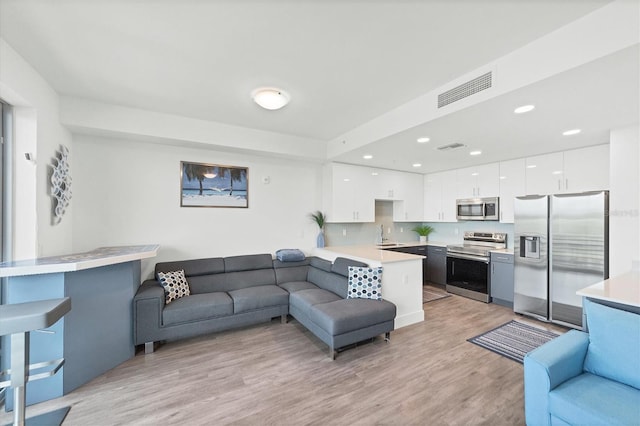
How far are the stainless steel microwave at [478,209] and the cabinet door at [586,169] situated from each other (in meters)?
0.99

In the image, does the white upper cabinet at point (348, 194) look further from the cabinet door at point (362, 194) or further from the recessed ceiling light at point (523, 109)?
the recessed ceiling light at point (523, 109)

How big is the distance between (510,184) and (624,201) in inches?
68.6

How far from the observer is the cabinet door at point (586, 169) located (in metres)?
3.39

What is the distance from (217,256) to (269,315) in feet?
4.17

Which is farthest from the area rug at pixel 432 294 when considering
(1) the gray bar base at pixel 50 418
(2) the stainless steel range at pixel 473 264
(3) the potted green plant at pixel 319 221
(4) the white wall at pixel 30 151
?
(4) the white wall at pixel 30 151

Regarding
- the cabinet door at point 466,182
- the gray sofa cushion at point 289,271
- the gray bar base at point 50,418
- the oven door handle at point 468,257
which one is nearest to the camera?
the gray bar base at point 50,418

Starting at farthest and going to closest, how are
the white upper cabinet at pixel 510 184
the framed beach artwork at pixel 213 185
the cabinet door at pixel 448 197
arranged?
the cabinet door at pixel 448 197, the white upper cabinet at pixel 510 184, the framed beach artwork at pixel 213 185

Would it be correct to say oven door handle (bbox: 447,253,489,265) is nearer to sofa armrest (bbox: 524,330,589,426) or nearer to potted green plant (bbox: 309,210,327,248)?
potted green plant (bbox: 309,210,327,248)

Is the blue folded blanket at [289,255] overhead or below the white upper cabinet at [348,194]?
below

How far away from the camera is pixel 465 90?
2.30m

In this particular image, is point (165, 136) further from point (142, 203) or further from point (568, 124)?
point (568, 124)

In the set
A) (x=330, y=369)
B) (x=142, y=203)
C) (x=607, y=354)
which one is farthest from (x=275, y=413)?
(x=142, y=203)

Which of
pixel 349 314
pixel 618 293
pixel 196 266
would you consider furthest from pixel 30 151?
pixel 618 293

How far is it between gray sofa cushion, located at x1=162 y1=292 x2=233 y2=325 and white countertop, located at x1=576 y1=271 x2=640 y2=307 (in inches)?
131
